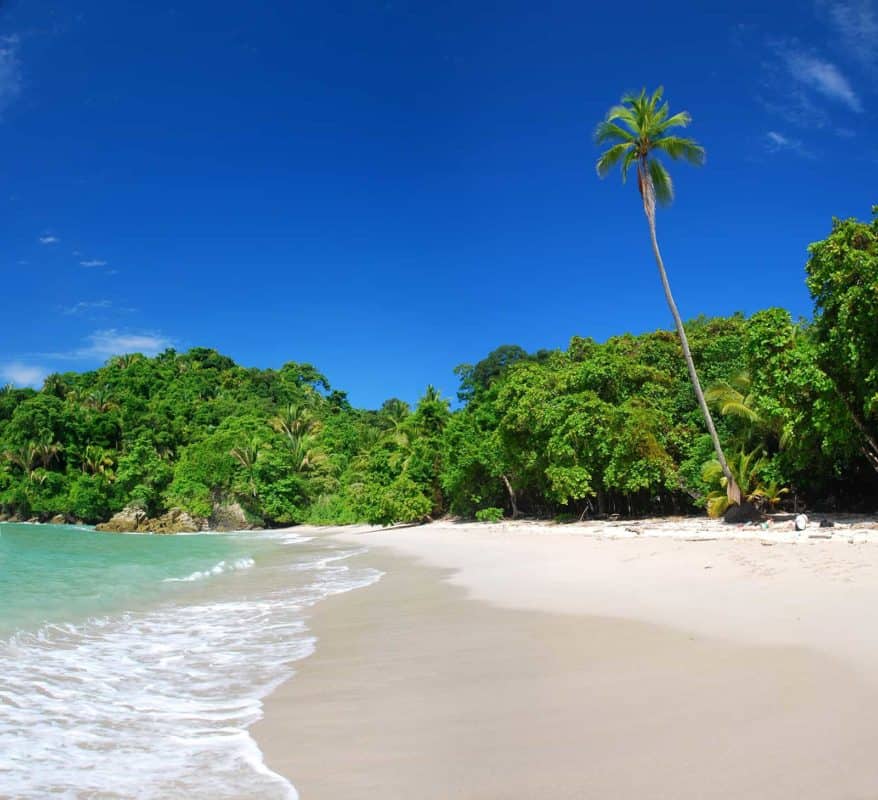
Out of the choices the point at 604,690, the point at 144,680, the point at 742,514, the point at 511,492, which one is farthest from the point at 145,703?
the point at 511,492

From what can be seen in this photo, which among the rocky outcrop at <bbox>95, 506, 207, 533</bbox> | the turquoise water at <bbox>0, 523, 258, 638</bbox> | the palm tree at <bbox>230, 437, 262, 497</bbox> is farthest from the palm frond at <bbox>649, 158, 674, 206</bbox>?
the rocky outcrop at <bbox>95, 506, 207, 533</bbox>

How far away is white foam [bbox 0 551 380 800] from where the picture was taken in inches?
133

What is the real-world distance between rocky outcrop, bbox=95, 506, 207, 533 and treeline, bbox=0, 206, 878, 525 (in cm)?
124

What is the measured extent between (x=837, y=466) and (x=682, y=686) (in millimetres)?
14336

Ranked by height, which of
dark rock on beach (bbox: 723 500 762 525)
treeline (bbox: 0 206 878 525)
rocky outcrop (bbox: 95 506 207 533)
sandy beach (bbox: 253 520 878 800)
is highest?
treeline (bbox: 0 206 878 525)

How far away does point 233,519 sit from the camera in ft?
146

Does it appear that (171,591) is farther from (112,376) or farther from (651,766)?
(112,376)

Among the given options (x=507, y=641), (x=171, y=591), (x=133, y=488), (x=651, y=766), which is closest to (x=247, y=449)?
(x=133, y=488)

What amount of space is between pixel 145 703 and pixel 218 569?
11.2 m

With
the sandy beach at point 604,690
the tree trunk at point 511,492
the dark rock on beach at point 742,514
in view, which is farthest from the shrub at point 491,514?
the sandy beach at point 604,690

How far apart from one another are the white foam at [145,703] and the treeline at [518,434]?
42.3 ft

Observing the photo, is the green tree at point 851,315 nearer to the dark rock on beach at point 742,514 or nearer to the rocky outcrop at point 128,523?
the dark rock on beach at point 742,514

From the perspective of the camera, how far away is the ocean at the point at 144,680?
3449 millimetres

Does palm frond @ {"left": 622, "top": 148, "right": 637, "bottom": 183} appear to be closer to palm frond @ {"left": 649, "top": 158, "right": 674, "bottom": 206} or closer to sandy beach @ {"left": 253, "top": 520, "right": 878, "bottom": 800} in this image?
palm frond @ {"left": 649, "top": 158, "right": 674, "bottom": 206}
